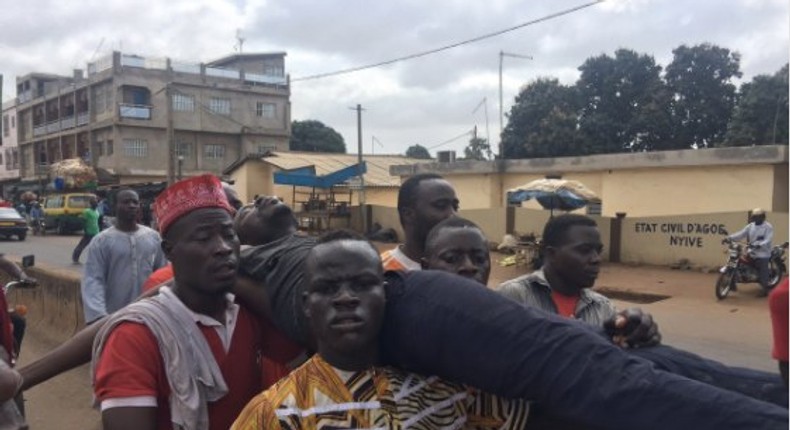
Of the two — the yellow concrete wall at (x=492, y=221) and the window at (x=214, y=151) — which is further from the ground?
the window at (x=214, y=151)

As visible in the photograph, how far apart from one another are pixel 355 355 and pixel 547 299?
6.15 feet

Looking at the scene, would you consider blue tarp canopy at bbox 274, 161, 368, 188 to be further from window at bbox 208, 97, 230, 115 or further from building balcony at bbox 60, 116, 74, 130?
building balcony at bbox 60, 116, 74, 130

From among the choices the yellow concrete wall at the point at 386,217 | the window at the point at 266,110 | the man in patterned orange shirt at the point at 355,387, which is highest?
the window at the point at 266,110

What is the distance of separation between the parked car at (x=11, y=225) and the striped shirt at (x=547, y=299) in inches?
929

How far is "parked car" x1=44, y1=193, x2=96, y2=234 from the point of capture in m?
26.5

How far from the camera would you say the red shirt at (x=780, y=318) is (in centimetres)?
105

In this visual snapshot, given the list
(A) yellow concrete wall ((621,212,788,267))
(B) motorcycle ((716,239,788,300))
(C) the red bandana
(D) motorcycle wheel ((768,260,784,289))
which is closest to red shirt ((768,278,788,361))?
(C) the red bandana

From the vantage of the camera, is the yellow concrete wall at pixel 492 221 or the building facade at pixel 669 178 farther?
the yellow concrete wall at pixel 492 221

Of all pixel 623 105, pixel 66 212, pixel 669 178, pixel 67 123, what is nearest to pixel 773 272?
pixel 669 178

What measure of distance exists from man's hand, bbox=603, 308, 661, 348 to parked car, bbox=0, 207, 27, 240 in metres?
24.9

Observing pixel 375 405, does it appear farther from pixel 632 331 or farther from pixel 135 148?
pixel 135 148

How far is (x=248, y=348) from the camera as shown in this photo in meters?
2.11

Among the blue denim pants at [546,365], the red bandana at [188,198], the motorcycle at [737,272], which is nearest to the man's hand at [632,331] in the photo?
the blue denim pants at [546,365]

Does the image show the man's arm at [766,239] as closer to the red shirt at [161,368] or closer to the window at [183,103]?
the red shirt at [161,368]
